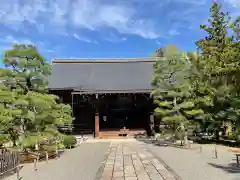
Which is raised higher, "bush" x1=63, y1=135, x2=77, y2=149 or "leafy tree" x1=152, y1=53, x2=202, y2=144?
"leafy tree" x1=152, y1=53, x2=202, y2=144

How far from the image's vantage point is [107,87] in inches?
851

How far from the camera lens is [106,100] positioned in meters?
21.5

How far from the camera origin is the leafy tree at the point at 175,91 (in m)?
14.1

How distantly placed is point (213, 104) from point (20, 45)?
12.2 metres

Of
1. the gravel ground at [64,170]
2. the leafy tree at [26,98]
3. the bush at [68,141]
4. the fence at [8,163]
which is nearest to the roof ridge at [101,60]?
the bush at [68,141]

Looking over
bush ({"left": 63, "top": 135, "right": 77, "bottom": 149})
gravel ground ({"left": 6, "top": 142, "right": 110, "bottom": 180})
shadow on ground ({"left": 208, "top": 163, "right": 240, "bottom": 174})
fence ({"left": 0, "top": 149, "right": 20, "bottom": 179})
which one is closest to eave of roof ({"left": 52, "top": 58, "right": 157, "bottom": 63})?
bush ({"left": 63, "top": 135, "right": 77, "bottom": 149})

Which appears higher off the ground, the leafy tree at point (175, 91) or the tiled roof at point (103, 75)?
the tiled roof at point (103, 75)

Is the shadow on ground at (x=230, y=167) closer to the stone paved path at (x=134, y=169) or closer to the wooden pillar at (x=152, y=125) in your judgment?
the stone paved path at (x=134, y=169)

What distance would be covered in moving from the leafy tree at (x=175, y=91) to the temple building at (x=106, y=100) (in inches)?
219

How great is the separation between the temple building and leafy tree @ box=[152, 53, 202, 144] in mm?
5574

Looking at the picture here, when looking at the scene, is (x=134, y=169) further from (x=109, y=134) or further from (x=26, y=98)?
(x=109, y=134)

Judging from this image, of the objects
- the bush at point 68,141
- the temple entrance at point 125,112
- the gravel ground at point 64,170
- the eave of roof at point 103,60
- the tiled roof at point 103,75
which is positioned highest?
the eave of roof at point 103,60

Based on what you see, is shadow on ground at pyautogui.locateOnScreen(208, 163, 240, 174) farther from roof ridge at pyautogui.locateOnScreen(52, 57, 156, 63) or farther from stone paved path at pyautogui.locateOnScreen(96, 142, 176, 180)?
roof ridge at pyautogui.locateOnScreen(52, 57, 156, 63)

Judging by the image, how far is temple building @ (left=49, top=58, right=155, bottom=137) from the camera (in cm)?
2067
